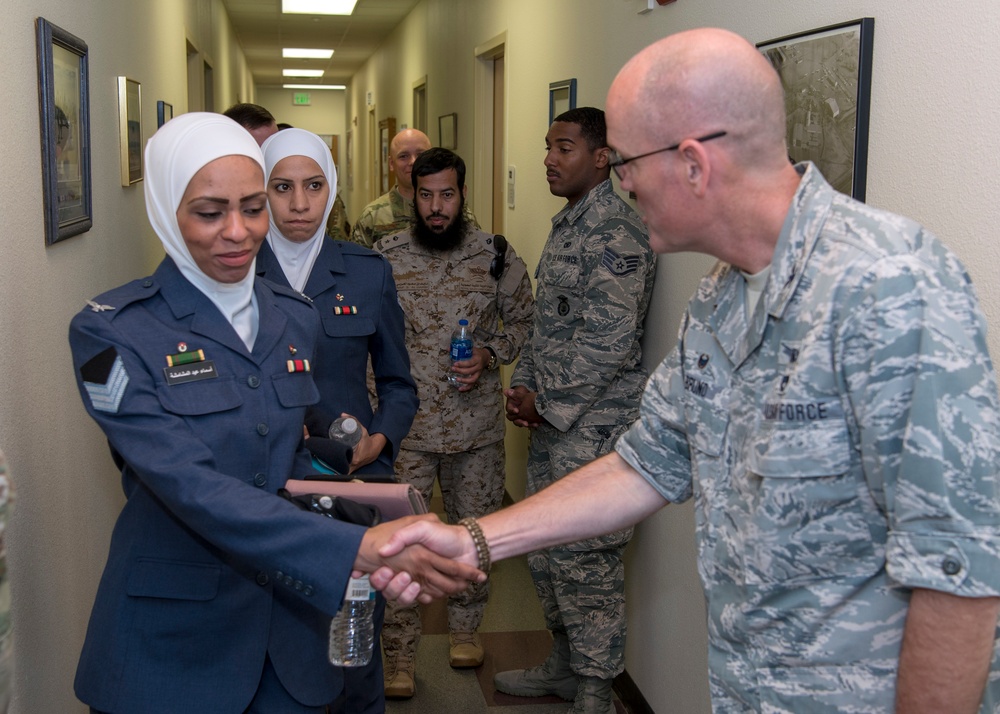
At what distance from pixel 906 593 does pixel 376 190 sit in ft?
38.6

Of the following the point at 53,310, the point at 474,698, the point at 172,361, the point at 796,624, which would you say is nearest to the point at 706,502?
the point at 796,624

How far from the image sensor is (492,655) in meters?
3.70

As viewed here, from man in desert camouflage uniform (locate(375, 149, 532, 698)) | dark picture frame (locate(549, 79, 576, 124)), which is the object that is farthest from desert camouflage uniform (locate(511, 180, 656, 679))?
dark picture frame (locate(549, 79, 576, 124))

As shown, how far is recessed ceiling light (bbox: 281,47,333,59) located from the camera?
43.2 ft

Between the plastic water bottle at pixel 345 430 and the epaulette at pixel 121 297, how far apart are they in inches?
29.6

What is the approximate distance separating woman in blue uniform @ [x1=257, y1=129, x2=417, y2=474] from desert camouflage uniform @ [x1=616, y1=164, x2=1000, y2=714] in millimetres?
1283

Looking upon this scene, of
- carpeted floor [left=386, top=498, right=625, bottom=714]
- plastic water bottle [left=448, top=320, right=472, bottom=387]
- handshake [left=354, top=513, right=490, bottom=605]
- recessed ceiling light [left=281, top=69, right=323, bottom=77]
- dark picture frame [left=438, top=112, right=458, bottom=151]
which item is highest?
recessed ceiling light [left=281, top=69, right=323, bottom=77]

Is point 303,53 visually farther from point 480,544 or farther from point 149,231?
point 480,544

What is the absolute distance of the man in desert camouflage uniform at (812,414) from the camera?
3.76 feet

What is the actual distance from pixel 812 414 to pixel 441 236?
246cm

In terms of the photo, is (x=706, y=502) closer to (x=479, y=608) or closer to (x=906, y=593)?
(x=906, y=593)

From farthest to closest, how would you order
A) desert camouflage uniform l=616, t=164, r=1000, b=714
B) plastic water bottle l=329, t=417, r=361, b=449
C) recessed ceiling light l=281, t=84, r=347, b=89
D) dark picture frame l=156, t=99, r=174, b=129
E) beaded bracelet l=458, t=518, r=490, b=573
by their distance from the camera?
recessed ceiling light l=281, t=84, r=347, b=89
dark picture frame l=156, t=99, r=174, b=129
plastic water bottle l=329, t=417, r=361, b=449
beaded bracelet l=458, t=518, r=490, b=573
desert camouflage uniform l=616, t=164, r=1000, b=714

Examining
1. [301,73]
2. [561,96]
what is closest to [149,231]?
[561,96]

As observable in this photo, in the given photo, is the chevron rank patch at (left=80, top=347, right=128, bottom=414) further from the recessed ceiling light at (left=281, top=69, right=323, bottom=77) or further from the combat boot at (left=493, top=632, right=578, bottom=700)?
the recessed ceiling light at (left=281, top=69, right=323, bottom=77)
